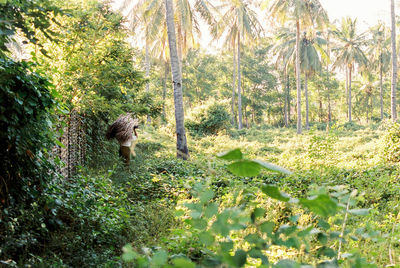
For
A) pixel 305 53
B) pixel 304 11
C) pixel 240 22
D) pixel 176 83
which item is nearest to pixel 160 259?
pixel 176 83

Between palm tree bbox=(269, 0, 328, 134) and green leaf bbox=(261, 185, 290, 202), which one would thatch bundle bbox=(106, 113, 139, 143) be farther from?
palm tree bbox=(269, 0, 328, 134)

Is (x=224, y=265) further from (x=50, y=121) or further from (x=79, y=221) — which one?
(x=50, y=121)

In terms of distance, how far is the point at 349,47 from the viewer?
32.1m

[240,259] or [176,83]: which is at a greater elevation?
[176,83]

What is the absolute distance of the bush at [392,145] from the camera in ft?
27.1

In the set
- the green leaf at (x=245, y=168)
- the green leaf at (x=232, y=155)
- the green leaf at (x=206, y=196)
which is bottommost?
the green leaf at (x=206, y=196)

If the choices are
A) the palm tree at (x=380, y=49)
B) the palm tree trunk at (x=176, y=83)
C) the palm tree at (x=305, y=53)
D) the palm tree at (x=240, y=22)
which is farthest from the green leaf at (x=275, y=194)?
the palm tree at (x=380, y=49)

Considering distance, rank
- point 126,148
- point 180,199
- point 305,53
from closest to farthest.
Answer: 1. point 180,199
2. point 126,148
3. point 305,53

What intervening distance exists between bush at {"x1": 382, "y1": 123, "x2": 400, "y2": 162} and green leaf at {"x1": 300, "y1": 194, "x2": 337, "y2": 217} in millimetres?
8629

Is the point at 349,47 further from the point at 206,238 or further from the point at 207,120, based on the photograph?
the point at 206,238

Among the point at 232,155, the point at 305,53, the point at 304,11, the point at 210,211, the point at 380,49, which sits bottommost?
the point at 210,211

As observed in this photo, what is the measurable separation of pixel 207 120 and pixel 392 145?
12126 millimetres

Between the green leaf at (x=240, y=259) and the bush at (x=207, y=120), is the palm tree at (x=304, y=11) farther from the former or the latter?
the green leaf at (x=240, y=259)

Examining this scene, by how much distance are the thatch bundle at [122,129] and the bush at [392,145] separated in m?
6.95
